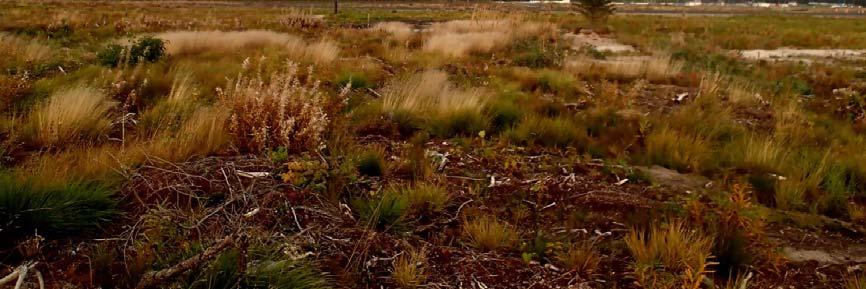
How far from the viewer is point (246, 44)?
40.4 feet

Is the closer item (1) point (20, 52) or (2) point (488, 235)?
(2) point (488, 235)

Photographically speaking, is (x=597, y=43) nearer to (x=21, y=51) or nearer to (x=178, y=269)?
(x=21, y=51)

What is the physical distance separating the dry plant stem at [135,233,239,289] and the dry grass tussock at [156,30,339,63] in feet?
25.6

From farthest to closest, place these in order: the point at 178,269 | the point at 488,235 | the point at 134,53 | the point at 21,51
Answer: the point at 134,53 → the point at 21,51 → the point at 488,235 → the point at 178,269

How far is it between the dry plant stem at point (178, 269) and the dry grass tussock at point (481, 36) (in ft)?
32.2

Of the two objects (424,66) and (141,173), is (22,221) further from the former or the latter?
(424,66)

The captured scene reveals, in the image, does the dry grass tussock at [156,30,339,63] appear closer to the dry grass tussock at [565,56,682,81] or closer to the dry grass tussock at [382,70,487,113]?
the dry grass tussock at [382,70,487,113]

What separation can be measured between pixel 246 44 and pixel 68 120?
839cm

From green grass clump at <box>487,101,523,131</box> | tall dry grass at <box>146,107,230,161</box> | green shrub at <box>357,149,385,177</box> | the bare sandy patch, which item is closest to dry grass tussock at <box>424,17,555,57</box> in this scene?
the bare sandy patch

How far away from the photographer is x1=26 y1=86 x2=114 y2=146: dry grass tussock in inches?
161

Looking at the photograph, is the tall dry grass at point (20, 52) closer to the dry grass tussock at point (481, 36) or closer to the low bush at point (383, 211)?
the low bush at point (383, 211)

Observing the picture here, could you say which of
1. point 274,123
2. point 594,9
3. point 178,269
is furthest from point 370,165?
point 594,9

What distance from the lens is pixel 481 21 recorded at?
1784 cm

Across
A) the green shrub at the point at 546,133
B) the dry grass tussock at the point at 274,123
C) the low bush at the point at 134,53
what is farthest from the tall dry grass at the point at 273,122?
the low bush at the point at 134,53
